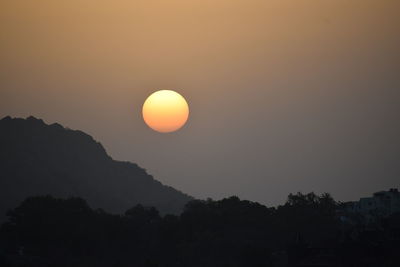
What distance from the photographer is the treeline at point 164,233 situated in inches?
4085

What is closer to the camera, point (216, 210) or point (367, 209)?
point (216, 210)

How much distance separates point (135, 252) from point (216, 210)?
Result: 25.0 m

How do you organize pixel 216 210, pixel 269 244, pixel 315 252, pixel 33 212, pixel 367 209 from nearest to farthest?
pixel 315 252, pixel 269 244, pixel 33 212, pixel 216 210, pixel 367 209

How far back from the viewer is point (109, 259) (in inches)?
4321

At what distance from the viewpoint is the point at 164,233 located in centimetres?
12150

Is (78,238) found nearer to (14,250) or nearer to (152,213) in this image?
(14,250)

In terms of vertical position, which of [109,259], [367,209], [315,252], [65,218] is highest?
[367,209]

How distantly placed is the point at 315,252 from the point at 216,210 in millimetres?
63243

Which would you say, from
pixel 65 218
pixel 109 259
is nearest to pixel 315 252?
pixel 109 259

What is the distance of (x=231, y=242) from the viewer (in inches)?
4262

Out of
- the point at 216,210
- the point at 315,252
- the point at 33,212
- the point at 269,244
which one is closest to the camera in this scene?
the point at 315,252

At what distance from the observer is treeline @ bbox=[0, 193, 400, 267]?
103750mm

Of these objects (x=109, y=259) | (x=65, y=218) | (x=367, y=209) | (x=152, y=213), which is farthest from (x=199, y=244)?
(x=367, y=209)

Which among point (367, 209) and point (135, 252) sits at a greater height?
point (367, 209)
